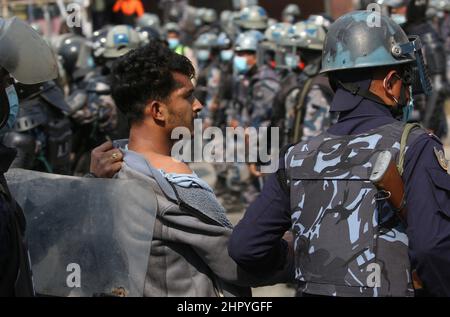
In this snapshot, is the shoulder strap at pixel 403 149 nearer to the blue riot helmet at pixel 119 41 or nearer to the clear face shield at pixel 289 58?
the clear face shield at pixel 289 58

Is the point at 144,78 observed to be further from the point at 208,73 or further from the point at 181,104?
the point at 208,73

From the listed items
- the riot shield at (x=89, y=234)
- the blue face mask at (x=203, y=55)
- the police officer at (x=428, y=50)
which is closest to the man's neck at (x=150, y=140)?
the riot shield at (x=89, y=234)

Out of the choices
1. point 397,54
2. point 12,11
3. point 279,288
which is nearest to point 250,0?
point 12,11

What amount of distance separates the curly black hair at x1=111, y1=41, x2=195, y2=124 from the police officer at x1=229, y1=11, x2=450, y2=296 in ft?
1.54

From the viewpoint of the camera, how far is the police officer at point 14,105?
2.21 meters

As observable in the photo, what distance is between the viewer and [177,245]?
2.65 meters

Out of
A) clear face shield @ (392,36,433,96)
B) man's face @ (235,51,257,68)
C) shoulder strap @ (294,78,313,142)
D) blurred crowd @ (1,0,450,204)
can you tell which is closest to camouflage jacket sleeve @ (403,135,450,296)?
clear face shield @ (392,36,433,96)

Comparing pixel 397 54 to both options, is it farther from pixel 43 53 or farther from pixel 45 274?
pixel 45 274

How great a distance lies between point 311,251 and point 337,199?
0.61 ft

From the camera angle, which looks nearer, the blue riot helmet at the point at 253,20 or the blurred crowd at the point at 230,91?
the blurred crowd at the point at 230,91

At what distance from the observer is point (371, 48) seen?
271 cm

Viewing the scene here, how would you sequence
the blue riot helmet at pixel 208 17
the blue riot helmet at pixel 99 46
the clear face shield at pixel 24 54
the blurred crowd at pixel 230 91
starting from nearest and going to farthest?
the clear face shield at pixel 24 54 < the blurred crowd at pixel 230 91 < the blue riot helmet at pixel 99 46 < the blue riot helmet at pixel 208 17

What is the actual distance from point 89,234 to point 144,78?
1.79 ft

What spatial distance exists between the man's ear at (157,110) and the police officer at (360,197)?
423mm
